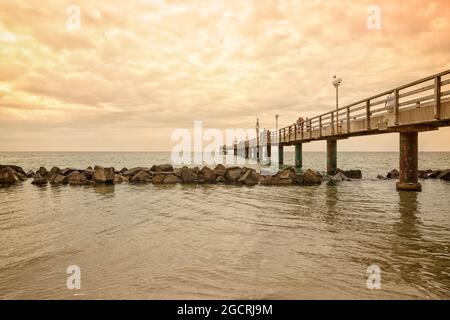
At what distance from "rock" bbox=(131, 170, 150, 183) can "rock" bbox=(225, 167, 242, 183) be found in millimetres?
5338

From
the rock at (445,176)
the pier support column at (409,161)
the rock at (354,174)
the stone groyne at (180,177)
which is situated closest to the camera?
the pier support column at (409,161)

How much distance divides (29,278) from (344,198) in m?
12.3

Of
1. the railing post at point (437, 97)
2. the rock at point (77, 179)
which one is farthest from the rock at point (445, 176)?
the rock at point (77, 179)

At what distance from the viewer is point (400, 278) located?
503 cm

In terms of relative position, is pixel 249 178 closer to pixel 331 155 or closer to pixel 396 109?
pixel 331 155

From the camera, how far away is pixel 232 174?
21.6 m

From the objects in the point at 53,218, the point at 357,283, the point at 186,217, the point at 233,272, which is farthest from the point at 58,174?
the point at 357,283

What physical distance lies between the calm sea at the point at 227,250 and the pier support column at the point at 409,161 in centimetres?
419

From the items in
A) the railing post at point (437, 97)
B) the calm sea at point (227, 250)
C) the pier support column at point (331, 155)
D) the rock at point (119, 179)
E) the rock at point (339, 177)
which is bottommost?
the calm sea at point (227, 250)

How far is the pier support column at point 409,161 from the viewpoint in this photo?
1620 centimetres

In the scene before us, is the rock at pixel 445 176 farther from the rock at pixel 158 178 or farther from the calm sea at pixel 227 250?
the rock at pixel 158 178

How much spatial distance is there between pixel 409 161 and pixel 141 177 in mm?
15842

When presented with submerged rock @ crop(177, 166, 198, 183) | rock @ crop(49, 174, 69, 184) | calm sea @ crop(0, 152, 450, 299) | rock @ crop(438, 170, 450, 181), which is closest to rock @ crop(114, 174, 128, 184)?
rock @ crop(49, 174, 69, 184)

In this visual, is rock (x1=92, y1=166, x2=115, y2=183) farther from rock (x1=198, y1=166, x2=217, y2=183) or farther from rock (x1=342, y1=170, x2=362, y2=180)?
rock (x1=342, y1=170, x2=362, y2=180)
